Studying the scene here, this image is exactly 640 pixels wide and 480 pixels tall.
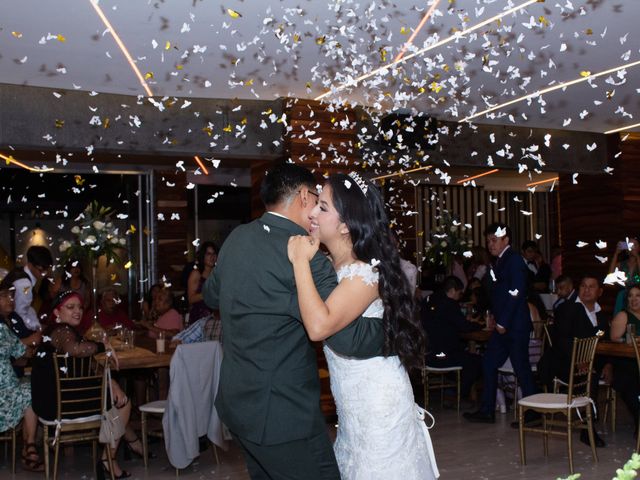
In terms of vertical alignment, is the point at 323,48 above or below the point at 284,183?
above

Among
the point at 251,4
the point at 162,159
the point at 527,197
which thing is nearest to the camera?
the point at 251,4

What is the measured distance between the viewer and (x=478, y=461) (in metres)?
5.67

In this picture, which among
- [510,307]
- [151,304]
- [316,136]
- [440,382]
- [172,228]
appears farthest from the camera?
[172,228]

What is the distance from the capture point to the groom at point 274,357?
242 cm

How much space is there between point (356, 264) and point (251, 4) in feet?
8.50

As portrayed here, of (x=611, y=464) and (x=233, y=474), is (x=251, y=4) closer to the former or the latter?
(x=233, y=474)

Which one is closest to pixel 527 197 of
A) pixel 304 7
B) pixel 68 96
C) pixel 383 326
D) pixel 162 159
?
pixel 162 159

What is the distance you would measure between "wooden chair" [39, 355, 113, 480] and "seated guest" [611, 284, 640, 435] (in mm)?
3740

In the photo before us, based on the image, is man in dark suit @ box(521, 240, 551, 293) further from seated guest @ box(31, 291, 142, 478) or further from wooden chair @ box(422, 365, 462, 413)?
seated guest @ box(31, 291, 142, 478)

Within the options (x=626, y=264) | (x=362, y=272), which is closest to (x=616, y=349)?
(x=626, y=264)

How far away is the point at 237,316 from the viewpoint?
2.51 metres

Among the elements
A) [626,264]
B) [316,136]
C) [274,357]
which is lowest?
[274,357]

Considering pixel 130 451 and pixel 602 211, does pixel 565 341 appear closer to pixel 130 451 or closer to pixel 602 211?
pixel 130 451

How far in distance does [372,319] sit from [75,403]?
11.1ft
